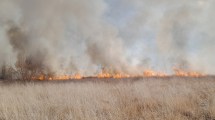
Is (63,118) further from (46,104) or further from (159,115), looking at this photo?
(159,115)

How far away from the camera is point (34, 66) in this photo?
39.9 meters

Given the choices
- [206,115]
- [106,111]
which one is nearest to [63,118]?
[106,111]

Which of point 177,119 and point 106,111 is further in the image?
point 106,111

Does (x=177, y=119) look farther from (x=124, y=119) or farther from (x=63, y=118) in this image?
(x=63, y=118)

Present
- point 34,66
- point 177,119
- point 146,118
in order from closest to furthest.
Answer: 1. point 177,119
2. point 146,118
3. point 34,66

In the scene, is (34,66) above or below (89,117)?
above

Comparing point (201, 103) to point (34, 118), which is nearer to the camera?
point (34, 118)

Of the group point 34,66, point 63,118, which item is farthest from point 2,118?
point 34,66

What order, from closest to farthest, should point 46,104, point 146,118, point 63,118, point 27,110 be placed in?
point 146,118
point 63,118
point 27,110
point 46,104

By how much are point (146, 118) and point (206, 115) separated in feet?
5.56

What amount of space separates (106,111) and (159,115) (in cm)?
157

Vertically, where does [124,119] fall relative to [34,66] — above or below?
below

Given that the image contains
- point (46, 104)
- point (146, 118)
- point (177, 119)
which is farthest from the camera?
point (46, 104)

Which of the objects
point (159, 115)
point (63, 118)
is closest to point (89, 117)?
point (63, 118)
